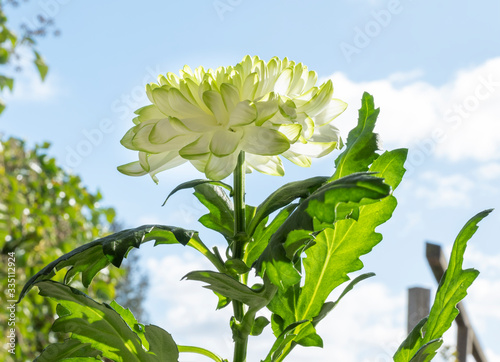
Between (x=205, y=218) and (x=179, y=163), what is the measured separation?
0.09 metres

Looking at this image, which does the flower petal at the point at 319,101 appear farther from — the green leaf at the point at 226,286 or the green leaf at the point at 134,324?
the green leaf at the point at 134,324

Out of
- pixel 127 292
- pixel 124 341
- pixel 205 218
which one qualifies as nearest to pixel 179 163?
pixel 205 218

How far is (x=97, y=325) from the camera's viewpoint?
740 mm

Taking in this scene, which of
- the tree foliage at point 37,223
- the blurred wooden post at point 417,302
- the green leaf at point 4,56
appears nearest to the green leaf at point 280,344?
the tree foliage at point 37,223

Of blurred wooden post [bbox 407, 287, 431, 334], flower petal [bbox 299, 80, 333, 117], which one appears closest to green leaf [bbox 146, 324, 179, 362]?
flower petal [bbox 299, 80, 333, 117]

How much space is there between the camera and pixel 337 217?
0.63 m

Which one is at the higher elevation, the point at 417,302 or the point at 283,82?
the point at 417,302

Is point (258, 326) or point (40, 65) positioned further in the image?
point (40, 65)

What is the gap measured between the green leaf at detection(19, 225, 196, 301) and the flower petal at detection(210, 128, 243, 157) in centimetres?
11

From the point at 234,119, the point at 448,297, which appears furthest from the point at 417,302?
the point at 234,119

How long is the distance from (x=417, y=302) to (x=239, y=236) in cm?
249

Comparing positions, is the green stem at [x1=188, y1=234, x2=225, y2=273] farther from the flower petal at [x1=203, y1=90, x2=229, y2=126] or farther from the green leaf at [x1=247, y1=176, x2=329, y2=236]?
the flower petal at [x1=203, y1=90, x2=229, y2=126]

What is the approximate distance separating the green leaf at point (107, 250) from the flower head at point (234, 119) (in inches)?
3.6

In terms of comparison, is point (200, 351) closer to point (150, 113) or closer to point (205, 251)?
point (205, 251)
